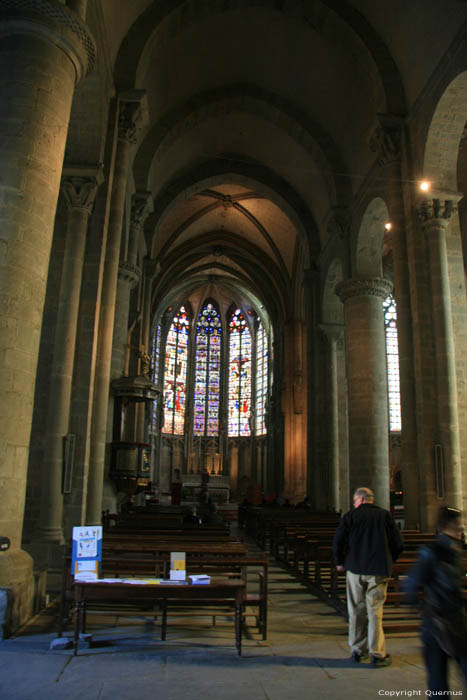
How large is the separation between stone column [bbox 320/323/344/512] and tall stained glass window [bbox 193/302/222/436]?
2082cm

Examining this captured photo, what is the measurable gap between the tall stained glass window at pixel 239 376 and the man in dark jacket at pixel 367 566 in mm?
33762

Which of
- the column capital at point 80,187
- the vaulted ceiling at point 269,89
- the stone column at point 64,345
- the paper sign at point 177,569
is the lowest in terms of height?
the paper sign at point 177,569

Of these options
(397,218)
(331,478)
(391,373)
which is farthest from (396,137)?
(391,373)

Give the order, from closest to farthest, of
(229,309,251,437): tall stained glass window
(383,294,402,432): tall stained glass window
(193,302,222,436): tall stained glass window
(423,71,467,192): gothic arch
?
(423,71,467,192): gothic arch < (383,294,402,432): tall stained glass window < (229,309,251,437): tall stained glass window < (193,302,222,436): tall stained glass window

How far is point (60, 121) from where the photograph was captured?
21.5ft

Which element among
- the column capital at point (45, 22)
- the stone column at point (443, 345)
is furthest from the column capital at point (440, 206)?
the column capital at point (45, 22)

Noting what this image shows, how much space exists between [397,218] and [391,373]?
16.4 meters

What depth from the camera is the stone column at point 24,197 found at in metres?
5.52

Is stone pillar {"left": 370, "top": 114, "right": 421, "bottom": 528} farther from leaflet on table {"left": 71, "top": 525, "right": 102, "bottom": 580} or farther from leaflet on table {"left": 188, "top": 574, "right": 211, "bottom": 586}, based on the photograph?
leaflet on table {"left": 71, "top": 525, "right": 102, "bottom": 580}

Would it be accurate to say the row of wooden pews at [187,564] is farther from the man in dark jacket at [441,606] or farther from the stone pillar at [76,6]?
the stone pillar at [76,6]

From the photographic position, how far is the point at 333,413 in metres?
18.5

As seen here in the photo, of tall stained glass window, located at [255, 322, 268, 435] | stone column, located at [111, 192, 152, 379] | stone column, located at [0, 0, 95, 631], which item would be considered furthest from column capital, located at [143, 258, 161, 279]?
tall stained glass window, located at [255, 322, 268, 435]

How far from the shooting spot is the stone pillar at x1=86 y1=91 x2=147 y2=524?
398 inches

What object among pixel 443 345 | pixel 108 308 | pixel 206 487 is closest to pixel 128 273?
pixel 108 308
